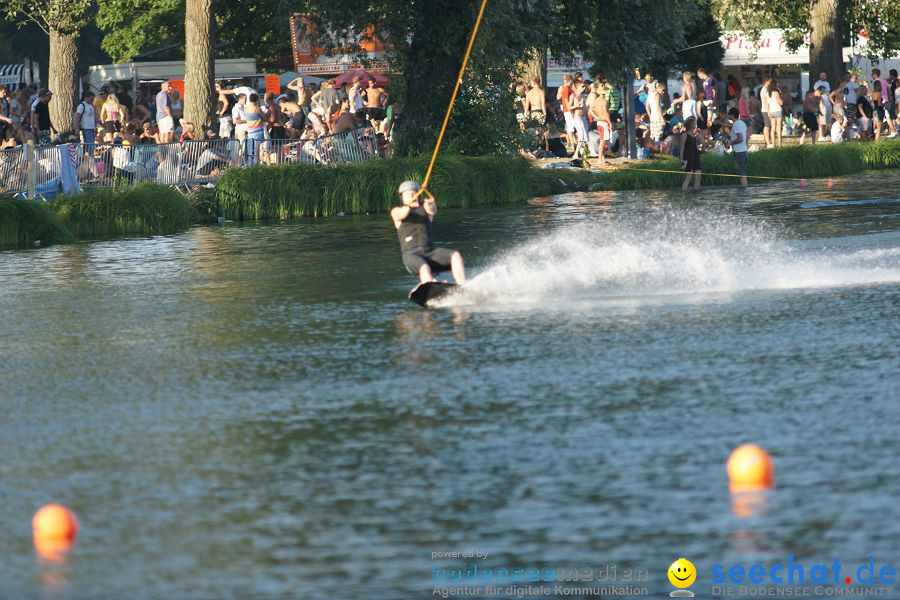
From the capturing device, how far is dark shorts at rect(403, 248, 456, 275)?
1662 centimetres

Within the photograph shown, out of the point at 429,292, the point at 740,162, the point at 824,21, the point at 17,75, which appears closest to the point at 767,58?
the point at 824,21

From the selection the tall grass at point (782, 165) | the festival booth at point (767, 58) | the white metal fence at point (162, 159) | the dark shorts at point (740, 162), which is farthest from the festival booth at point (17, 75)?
the dark shorts at point (740, 162)

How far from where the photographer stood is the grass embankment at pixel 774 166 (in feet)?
111

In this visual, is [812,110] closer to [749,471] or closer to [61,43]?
[61,43]

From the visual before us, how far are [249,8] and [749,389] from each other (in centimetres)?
5158

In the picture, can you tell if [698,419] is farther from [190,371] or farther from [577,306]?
[577,306]

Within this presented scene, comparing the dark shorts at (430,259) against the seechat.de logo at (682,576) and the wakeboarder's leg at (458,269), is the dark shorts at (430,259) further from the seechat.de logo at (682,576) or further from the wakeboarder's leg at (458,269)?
the seechat.de logo at (682,576)

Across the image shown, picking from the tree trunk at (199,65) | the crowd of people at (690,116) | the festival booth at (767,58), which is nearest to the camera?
the tree trunk at (199,65)

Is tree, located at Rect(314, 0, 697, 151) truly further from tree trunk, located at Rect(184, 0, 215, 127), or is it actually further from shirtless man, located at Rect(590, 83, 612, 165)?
tree trunk, located at Rect(184, 0, 215, 127)

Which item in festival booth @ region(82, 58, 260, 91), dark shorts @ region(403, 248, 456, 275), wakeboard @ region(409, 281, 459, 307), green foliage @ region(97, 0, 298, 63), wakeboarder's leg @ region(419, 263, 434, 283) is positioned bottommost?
wakeboard @ region(409, 281, 459, 307)

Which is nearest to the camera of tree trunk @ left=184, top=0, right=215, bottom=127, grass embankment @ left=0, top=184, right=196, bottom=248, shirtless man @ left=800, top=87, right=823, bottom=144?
grass embankment @ left=0, top=184, right=196, bottom=248

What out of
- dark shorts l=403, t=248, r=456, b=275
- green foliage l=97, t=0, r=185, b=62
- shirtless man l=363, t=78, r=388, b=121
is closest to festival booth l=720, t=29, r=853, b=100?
shirtless man l=363, t=78, r=388, b=121

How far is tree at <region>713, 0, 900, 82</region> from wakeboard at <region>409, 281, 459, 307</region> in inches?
1169

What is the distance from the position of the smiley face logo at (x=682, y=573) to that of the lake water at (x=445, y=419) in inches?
2.5
